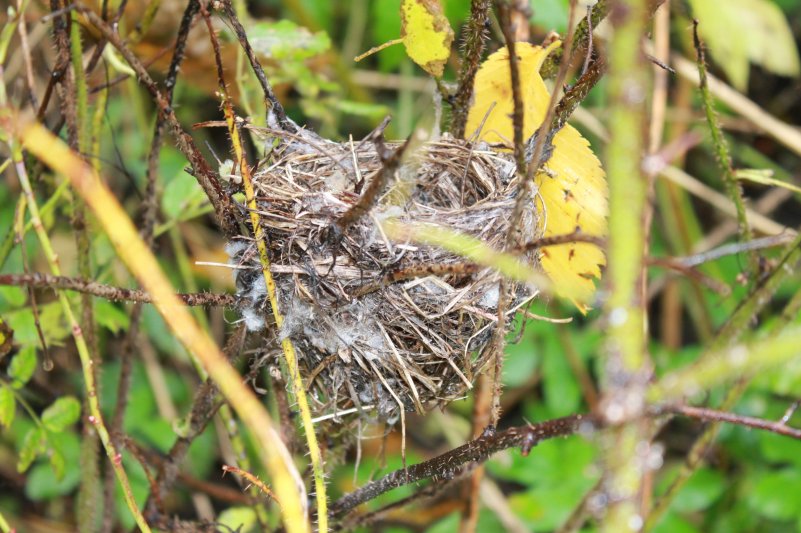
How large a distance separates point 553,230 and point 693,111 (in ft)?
6.84

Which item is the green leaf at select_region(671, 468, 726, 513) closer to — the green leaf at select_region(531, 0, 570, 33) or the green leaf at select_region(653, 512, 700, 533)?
the green leaf at select_region(653, 512, 700, 533)

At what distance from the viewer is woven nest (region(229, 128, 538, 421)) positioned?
1.31 metres

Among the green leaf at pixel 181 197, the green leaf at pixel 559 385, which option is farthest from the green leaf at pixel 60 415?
the green leaf at pixel 559 385

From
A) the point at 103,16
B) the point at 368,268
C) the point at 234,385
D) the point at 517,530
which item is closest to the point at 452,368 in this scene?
the point at 368,268

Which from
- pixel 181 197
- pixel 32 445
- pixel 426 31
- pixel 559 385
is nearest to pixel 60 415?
pixel 32 445

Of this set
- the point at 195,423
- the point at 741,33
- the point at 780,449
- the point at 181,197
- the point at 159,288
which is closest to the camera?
the point at 159,288

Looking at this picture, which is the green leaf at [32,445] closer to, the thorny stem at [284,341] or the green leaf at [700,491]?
the thorny stem at [284,341]

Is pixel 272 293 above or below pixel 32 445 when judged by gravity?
above

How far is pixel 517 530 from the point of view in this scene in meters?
2.45

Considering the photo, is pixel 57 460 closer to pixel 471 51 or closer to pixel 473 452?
pixel 473 452

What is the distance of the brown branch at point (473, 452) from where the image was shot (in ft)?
3.17

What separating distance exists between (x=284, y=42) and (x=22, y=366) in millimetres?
854

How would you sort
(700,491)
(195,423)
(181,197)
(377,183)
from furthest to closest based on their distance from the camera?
(700,491)
(181,197)
(195,423)
(377,183)

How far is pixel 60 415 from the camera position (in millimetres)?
1574
